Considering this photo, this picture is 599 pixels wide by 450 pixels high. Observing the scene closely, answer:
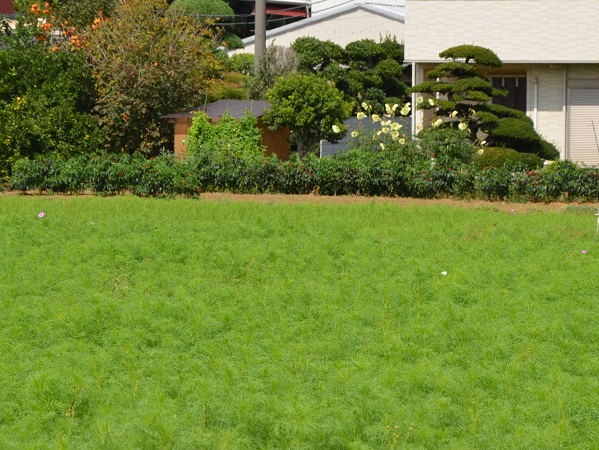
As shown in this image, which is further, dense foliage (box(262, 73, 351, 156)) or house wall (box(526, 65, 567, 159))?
house wall (box(526, 65, 567, 159))

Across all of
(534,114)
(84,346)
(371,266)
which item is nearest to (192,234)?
(371,266)

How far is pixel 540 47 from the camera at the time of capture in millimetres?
24828

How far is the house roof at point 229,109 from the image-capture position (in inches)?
894

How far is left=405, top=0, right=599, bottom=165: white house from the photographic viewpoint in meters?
24.8

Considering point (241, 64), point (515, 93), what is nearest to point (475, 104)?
point (515, 93)

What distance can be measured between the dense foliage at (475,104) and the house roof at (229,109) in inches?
148

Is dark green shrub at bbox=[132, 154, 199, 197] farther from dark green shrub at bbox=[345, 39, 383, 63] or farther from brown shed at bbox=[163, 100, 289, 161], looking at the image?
dark green shrub at bbox=[345, 39, 383, 63]

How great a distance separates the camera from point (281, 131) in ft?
80.3

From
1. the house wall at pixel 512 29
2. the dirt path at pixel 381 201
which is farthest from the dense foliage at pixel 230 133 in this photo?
the house wall at pixel 512 29

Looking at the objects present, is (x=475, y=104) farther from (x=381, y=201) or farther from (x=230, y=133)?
(x=381, y=201)

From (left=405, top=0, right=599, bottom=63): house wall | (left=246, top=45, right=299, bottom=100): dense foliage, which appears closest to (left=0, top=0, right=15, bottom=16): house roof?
(left=246, top=45, right=299, bottom=100): dense foliage

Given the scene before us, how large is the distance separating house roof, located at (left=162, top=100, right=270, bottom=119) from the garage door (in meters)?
7.89

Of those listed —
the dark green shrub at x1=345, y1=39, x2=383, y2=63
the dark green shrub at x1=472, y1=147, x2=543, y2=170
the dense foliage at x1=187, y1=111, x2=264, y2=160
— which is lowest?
the dark green shrub at x1=472, y1=147, x2=543, y2=170

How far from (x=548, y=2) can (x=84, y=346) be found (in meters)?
20.4
